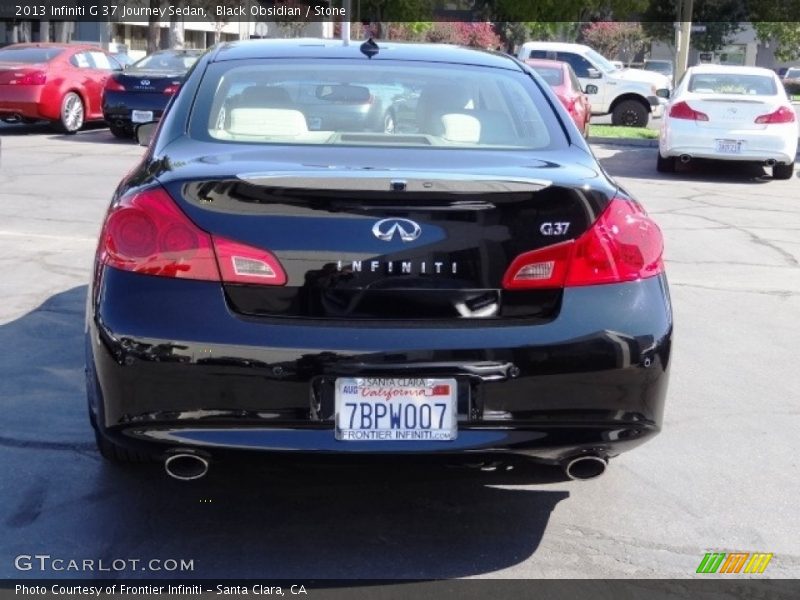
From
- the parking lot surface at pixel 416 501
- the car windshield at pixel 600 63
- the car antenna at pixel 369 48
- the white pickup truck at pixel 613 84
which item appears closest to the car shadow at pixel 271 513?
the parking lot surface at pixel 416 501

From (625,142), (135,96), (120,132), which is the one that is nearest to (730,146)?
(625,142)

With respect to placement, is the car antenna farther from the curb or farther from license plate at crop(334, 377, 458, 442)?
the curb

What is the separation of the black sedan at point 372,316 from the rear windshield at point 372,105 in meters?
0.68

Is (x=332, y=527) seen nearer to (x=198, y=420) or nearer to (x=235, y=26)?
(x=198, y=420)

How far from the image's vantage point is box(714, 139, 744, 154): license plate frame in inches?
590

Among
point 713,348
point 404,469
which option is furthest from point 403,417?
point 713,348

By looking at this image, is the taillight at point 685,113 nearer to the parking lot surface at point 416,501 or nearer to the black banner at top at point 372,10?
the parking lot surface at point 416,501

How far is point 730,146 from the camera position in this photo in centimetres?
1499

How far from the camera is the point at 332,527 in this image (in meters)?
3.99

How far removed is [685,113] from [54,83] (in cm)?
957

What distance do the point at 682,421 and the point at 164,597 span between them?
2640 mm

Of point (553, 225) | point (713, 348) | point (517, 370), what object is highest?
point (553, 225)

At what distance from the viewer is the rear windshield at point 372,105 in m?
4.33

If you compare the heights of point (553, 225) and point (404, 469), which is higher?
point (553, 225)
